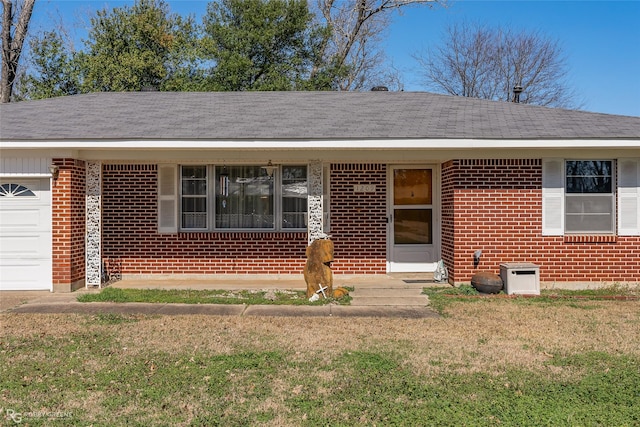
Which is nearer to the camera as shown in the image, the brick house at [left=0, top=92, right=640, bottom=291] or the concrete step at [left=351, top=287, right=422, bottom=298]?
the concrete step at [left=351, top=287, right=422, bottom=298]

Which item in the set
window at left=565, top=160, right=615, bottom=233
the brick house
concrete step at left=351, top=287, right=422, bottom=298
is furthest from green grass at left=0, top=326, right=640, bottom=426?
window at left=565, top=160, right=615, bottom=233

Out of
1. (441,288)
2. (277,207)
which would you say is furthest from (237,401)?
(277,207)

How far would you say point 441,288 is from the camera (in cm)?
932

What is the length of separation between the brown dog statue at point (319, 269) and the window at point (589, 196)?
181 inches

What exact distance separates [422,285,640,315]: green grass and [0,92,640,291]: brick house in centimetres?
29

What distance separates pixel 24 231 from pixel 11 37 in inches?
708

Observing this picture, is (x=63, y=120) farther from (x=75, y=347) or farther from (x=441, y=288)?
(x=441, y=288)

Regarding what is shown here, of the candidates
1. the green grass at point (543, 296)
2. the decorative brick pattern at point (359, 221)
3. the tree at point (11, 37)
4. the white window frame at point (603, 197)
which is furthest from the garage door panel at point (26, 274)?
the tree at point (11, 37)

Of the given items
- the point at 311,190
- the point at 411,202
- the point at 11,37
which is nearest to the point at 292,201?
the point at 311,190

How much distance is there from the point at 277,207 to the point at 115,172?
348 cm

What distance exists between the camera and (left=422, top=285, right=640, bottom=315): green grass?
8.18 metres

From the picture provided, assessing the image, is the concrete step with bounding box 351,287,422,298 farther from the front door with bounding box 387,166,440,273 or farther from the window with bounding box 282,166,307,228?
the window with bounding box 282,166,307,228

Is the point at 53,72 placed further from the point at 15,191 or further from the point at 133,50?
the point at 15,191

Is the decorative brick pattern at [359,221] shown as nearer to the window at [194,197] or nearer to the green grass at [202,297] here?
the green grass at [202,297]
